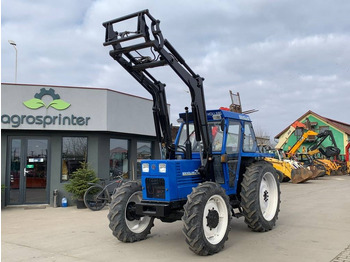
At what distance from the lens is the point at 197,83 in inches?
263

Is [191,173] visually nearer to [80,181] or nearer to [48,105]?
[80,181]

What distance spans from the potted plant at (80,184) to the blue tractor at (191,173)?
15.7ft

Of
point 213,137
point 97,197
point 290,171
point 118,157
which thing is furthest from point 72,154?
point 290,171

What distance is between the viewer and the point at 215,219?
6.07 metres

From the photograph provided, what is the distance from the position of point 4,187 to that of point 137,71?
7143mm

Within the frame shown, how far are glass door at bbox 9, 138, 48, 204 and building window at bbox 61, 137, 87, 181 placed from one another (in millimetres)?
651

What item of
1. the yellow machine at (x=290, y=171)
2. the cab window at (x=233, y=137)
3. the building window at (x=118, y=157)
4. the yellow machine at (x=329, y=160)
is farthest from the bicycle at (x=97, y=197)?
the yellow machine at (x=329, y=160)

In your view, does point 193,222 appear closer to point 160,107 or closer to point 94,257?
point 94,257

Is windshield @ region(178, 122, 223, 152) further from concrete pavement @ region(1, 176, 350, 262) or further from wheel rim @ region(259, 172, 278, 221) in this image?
concrete pavement @ region(1, 176, 350, 262)

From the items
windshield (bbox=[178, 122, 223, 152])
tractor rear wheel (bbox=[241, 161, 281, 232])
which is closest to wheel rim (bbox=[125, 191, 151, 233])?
windshield (bbox=[178, 122, 223, 152])

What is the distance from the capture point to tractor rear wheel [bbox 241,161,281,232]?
700cm

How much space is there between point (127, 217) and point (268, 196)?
327 cm

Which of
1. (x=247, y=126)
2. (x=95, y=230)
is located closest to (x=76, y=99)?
(x=95, y=230)

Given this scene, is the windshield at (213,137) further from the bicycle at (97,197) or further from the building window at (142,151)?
the building window at (142,151)
